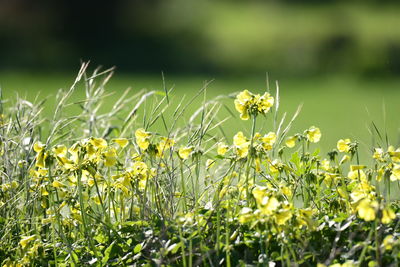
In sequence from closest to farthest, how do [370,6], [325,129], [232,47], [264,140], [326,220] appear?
[326,220] < [264,140] < [325,129] < [232,47] < [370,6]

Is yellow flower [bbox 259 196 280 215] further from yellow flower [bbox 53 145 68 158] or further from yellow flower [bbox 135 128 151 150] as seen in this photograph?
yellow flower [bbox 53 145 68 158]

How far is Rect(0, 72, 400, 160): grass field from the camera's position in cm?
824

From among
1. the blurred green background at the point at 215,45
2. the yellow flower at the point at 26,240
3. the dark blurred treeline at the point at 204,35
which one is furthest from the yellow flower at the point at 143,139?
the dark blurred treeline at the point at 204,35

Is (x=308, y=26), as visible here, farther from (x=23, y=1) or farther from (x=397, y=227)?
(x=397, y=227)

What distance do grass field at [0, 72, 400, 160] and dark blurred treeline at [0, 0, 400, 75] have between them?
0.46 m

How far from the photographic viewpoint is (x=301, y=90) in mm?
10391

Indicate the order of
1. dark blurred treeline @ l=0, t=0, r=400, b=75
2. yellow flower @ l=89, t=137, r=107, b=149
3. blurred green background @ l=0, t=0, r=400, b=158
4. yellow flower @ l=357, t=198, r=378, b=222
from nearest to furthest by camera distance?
yellow flower @ l=357, t=198, r=378, b=222
yellow flower @ l=89, t=137, r=107, b=149
blurred green background @ l=0, t=0, r=400, b=158
dark blurred treeline @ l=0, t=0, r=400, b=75

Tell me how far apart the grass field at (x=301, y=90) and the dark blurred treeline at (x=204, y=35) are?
0.46m

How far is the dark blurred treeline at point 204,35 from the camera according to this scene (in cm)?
1131

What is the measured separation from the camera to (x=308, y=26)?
12.0 metres

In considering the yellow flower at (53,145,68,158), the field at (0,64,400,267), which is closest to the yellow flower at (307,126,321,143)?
the field at (0,64,400,267)

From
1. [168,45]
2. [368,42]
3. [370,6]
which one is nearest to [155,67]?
[168,45]

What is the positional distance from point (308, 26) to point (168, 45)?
212 centimetres

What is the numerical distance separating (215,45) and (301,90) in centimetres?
207
